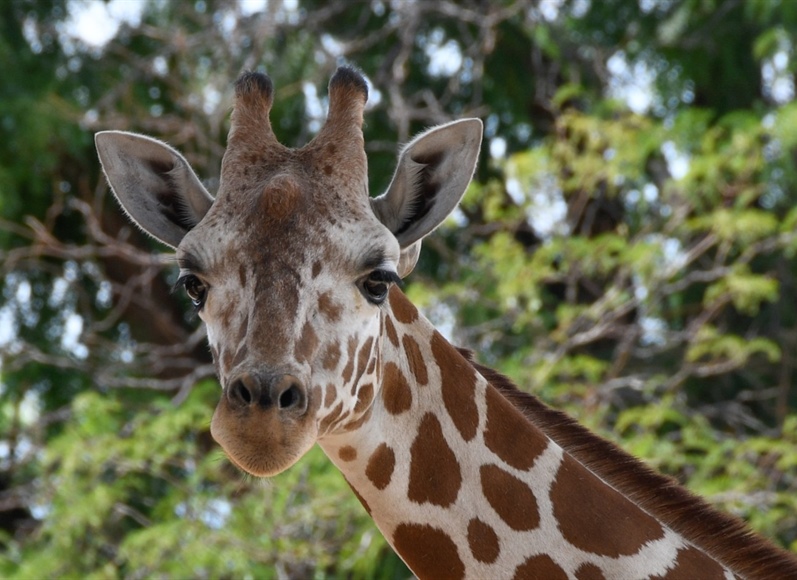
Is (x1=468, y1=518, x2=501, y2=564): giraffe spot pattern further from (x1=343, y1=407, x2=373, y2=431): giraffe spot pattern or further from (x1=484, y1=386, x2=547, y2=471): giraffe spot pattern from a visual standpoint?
(x1=343, y1=407, x2=373, y2=431): giraffe spot pattern

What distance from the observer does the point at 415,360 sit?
4.11 metres

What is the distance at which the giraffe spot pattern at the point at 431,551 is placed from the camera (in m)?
3.88

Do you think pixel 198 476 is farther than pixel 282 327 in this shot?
Yes

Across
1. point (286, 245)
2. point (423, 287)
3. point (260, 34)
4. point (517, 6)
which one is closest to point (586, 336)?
point (423, 287)

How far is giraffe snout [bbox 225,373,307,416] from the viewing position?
343cm

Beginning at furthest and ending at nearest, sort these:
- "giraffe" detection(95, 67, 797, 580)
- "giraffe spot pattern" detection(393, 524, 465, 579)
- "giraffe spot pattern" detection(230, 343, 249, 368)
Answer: "giraffe spot pattern" detection(393, 524, 465, 579)
"giraffe" detection(95, 67, 797, 580)
"giraffe spot pattern" detection(230, 343, 249, 368)

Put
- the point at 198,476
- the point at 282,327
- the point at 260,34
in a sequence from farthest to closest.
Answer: the point at 260,34 → the point at 198,476 → the point at 282,327

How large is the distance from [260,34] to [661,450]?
199 inches

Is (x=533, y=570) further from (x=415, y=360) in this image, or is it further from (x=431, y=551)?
(x=415, y=360)

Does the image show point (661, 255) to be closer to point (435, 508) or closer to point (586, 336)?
point (586, 336)

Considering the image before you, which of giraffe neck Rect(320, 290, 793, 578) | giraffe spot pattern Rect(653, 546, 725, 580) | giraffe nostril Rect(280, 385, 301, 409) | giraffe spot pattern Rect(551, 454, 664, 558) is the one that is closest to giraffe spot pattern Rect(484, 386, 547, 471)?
giraffe neck Rect(320, 290, 793, 578)

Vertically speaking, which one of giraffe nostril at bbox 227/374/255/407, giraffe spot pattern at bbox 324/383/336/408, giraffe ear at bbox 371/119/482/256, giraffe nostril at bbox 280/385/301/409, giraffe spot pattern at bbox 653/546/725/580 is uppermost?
giraffe ear at bbox 371/119/482/256

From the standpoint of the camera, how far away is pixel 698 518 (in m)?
4.11

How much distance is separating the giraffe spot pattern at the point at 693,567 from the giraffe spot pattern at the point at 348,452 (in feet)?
3.27
